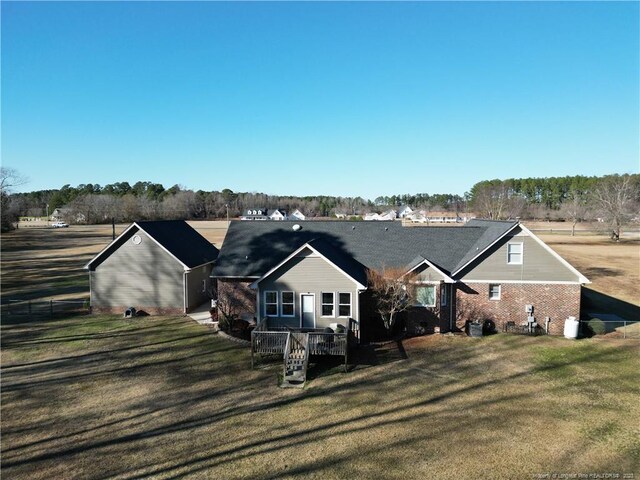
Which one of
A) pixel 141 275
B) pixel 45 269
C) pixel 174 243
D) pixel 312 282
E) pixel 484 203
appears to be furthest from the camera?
pixel 484 203

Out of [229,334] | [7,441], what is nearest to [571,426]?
[229,334]

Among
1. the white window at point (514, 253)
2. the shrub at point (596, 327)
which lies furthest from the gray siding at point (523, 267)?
the shrub at point (596, 327)

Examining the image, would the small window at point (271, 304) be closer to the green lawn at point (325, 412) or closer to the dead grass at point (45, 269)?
the green lawn at point (325, 412)

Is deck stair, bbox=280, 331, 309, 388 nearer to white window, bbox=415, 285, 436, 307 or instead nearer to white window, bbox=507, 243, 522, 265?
white window, bbox=415, 285, 436, 307

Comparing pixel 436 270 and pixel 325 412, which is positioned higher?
pixel 436 270

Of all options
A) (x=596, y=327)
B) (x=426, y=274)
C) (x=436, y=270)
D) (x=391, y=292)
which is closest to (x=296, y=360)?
(x=391, y=292)

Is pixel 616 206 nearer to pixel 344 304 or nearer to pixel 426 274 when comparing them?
pixel 426 274
